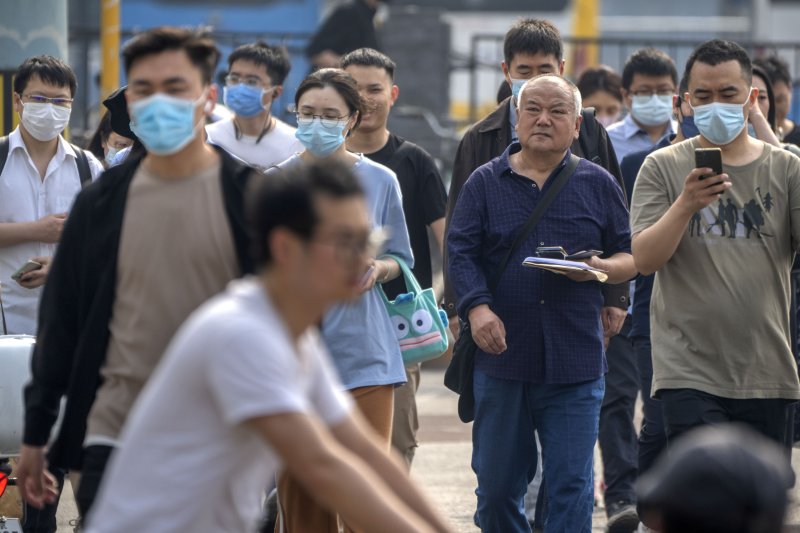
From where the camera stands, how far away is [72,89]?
7395mm

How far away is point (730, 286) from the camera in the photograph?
5.78 m

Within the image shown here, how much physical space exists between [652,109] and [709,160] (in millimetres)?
3313

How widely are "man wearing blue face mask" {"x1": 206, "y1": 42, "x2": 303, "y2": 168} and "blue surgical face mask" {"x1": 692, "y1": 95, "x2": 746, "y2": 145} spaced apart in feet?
9.76

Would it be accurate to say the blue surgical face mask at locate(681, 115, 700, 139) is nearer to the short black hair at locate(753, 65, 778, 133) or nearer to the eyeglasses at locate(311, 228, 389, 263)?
the short black hair at locate(753, 65, 778, 133)

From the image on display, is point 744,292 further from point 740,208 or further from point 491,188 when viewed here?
point 491,188

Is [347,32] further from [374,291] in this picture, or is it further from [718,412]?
[718,412]

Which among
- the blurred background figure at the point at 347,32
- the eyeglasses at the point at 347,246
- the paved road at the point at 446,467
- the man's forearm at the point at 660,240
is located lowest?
the paved road at the point at 446,467

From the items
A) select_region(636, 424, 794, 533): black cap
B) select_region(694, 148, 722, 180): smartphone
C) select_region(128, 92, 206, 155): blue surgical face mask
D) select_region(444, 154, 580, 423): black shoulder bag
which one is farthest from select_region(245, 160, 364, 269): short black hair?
select_region(444, 154, 580, 423): black shoulder bag

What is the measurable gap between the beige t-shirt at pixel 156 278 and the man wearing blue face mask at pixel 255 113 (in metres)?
4.03

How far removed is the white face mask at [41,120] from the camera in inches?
282

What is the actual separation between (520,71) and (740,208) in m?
1.95

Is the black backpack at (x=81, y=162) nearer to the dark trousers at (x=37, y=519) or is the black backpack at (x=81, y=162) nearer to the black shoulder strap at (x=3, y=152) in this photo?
the black shoulder strap at (x=3, y=152)

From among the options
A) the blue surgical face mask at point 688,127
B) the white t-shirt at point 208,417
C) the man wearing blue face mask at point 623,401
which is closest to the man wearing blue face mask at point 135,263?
the white t-shirt at point 208,417

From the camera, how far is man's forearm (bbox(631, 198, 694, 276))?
566 cm
